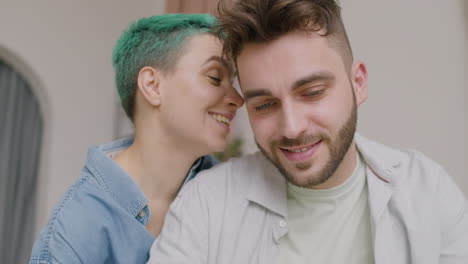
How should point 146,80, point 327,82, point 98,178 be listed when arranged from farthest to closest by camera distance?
point 146,80, point 98,178, point 327,82

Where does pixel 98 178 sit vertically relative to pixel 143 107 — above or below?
below

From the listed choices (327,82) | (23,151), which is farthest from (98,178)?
(23,151)

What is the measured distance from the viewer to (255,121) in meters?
1.00

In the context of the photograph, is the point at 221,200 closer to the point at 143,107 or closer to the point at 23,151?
the point at 143,107

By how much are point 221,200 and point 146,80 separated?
1.65 ft

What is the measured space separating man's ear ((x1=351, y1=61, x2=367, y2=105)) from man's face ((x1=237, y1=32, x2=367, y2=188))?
0.32 feet

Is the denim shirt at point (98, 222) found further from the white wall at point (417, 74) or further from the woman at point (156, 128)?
the white wall at point (417, 74)

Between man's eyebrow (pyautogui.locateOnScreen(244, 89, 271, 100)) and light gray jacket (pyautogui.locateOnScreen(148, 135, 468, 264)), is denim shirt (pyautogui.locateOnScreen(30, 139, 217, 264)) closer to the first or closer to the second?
light gray jacket (pyautogui.locateOnScreen(148, 135, 468, 264))

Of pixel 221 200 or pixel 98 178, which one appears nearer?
pixel 221 200

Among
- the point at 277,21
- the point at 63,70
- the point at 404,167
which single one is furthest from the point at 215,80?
the point at 63,70

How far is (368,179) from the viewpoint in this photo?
1026mm

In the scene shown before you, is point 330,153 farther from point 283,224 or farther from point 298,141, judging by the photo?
point 283,224

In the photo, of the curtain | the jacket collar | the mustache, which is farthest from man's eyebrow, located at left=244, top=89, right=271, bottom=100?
the curtain

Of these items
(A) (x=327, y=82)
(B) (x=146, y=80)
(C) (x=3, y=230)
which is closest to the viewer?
(A) (x=327, y=82)
